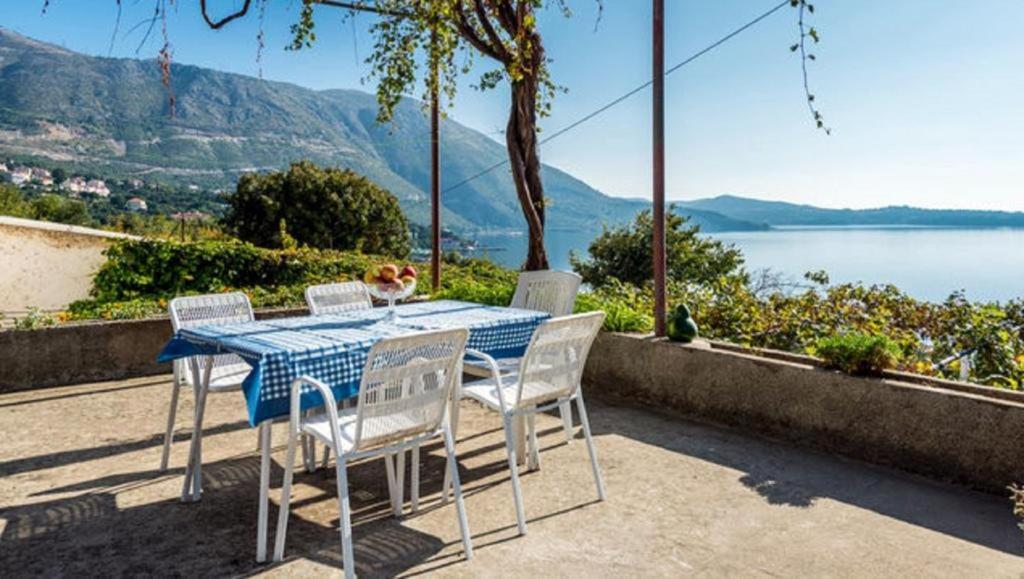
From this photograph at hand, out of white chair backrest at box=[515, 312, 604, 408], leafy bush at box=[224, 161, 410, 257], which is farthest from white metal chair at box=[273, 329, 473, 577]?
leafy bush at box=[224, 161, 410, 257]

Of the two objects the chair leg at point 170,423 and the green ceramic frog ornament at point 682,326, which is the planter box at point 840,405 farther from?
the chair leg at point 170,423

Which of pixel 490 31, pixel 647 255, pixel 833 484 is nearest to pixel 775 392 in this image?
pixel 833 484

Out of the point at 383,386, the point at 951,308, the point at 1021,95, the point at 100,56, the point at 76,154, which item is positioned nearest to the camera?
the point at 383,386

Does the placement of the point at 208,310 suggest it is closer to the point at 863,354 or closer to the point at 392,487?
the point at 392,487

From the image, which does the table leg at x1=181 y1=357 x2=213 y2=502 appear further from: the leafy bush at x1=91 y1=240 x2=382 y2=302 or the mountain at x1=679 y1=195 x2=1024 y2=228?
the mountain at x1=679 y1=195 x2=1024 y2=228

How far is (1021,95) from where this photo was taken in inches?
226

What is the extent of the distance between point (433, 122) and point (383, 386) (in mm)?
5488

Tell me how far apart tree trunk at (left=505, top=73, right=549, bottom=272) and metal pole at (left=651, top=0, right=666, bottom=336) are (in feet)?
5.77

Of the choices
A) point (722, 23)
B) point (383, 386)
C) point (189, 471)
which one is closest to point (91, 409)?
point (189, 471)

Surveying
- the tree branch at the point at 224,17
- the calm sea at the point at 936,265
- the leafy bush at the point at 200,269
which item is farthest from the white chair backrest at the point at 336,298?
the leafy bush at the point at 200,269

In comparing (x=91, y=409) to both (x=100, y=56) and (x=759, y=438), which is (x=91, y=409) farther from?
(x=759, y=438)

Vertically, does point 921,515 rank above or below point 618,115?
below

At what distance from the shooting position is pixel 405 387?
2461 mm

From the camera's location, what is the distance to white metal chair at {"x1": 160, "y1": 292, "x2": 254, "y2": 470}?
10.9 feet
